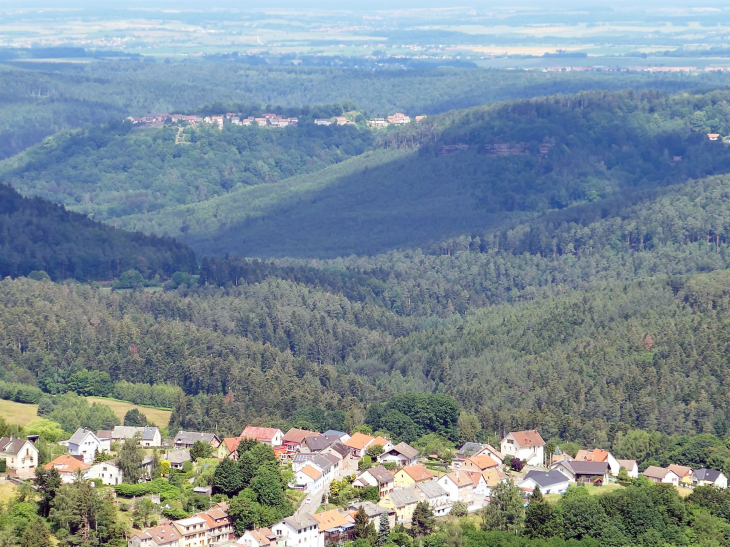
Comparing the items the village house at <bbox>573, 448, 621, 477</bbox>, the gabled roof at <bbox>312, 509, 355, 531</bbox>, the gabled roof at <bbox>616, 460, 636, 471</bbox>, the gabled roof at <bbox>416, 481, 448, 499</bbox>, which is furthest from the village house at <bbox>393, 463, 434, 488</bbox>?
the gabled roof at <bbox>616, 460, 636, 471</bbox>

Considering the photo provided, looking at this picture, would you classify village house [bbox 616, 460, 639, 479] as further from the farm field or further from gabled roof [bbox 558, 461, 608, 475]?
the farm field

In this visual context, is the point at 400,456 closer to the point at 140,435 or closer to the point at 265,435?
the point at 265,435

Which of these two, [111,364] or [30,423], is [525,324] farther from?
[30,423]

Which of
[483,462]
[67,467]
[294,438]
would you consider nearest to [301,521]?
[67,467]

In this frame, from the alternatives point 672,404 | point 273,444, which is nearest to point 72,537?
point 273,444

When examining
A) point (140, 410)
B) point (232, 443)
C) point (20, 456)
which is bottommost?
point (140, 410)

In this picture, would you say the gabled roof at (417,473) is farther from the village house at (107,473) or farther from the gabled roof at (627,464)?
the village house at (107,473)
